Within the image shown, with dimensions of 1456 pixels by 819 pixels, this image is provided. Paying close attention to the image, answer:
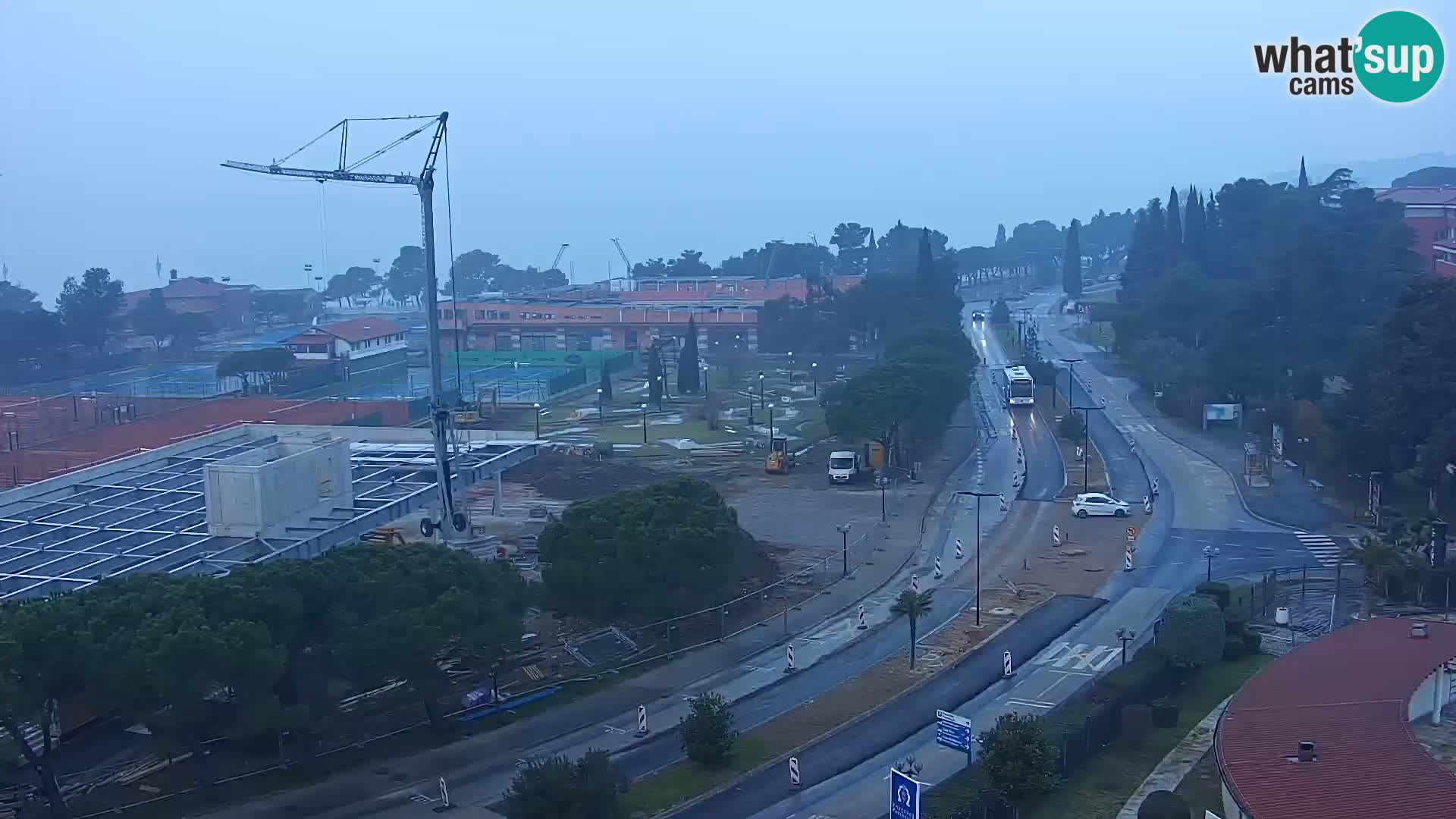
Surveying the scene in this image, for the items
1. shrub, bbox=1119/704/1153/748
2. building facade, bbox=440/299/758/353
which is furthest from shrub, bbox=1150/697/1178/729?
building facade, bbox=440/299/758/353

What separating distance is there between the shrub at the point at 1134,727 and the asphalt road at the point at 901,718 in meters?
2.42

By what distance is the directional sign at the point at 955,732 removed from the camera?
14.2 m

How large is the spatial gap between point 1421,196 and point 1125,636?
2095 inches

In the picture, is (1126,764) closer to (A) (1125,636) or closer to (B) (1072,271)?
(A) (1125,636)

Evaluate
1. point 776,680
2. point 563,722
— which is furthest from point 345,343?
point 563,722

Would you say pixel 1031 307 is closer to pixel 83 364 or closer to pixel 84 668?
pixel 83 364

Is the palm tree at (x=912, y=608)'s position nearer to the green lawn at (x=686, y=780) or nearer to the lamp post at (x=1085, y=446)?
the green lawn at (x=686, y=780)

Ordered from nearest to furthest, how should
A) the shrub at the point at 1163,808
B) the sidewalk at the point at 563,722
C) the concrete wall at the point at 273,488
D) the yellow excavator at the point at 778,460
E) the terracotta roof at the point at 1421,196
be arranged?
the shrub at the point at 1163,808
the sidewalk at the point at 563,722
the concrete wall at the point at 273,488
the yellow excavator at the point at 778,460
the terracotta roof at the point at 1421,196

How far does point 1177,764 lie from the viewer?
1388 cm

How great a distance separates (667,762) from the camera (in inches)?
592

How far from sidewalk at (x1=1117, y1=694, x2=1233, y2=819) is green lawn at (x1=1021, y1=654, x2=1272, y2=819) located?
0.07m

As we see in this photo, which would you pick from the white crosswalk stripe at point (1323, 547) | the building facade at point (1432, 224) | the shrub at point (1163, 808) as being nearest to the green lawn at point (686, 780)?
the shrub at point (1163, 808)

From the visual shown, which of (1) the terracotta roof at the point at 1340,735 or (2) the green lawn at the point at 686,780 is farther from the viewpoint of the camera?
(2) the green lawn at the point at 686,780

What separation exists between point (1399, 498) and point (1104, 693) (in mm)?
13458
